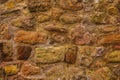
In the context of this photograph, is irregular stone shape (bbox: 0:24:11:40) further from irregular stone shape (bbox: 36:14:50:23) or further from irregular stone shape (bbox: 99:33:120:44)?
irregular stone shape (bbox: 99:33:120:44)

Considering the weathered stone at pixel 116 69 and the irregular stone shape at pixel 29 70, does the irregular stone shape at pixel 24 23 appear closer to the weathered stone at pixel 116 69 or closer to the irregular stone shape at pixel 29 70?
the irregular stone shape at pixel 29 70

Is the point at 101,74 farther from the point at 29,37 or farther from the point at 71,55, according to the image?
the point at 29,37

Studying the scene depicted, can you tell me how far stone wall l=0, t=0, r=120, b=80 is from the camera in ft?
9.87

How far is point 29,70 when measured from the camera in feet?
10.4

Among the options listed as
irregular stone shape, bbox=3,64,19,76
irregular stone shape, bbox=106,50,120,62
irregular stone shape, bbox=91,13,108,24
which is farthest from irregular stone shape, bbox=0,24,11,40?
irregular stone shape, bbox=106,50,120,62

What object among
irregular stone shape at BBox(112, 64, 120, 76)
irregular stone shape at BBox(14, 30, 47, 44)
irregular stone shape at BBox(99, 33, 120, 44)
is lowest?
irregular stone shape at BBox(112, 64, 120, 76)

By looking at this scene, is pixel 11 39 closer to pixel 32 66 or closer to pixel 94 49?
pixel 32 66

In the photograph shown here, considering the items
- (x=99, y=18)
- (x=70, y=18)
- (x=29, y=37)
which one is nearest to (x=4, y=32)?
(x=29, y=37)

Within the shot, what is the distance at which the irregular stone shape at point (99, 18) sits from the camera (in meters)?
3.06

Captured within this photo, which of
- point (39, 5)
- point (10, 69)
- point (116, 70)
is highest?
point (39, 5)

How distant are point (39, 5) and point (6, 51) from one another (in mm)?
618

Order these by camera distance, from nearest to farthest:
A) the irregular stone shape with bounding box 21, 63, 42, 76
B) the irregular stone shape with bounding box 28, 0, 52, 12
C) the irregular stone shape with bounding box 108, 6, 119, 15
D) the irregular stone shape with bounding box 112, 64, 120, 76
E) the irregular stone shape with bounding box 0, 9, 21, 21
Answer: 1. the irregular stone shape with bounding box 112, 64, 120, 76
2. the irregular stone shape with bounding box 108, 6, 119, 15
3. the irregular stone shape with bounding box 21, 63, 42, 76
4. the irregular stone shape with bounding box 28, 0, 52, 12
5. the irregular stone shape with bounding box 0, 9, 21, 21

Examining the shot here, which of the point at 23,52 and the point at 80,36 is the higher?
the point at 80,36

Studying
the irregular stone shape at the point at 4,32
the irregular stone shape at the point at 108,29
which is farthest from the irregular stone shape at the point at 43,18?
the irregular stone shape at the point at 108,29
